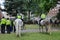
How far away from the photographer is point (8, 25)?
22.0 meters

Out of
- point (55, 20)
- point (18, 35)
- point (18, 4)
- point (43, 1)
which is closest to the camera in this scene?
point (43, 1)

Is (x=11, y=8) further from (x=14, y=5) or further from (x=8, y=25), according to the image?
(x=8, y=25)

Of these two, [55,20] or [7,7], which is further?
[7,7]

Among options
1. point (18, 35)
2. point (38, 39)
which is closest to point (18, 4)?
point (18, 35)

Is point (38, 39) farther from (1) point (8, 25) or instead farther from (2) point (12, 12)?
(2) point (12, 12)

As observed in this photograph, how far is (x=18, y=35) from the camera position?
760 inches

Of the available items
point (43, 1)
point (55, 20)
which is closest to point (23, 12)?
point (55, 20)

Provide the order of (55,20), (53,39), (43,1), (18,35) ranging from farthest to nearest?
(55,20), (18,35), (43,1), (53,39)

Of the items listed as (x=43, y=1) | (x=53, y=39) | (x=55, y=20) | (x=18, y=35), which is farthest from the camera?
(x=55, y=20)

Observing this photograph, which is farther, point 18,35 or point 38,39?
point 18,35

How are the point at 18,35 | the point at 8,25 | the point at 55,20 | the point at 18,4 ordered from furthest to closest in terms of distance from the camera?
the point at 18,4 → the point at 55,20 → the point at 8,25 → the point at 18,35

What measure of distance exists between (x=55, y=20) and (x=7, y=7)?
514 inches

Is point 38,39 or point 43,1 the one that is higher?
point 43,1

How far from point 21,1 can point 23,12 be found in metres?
2.96
